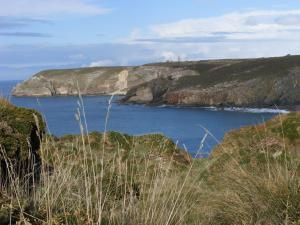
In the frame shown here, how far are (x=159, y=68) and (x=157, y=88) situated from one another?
47466mm

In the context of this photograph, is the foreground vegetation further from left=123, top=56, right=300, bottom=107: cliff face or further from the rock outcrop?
left=123, top=56, right=300, bottom=107: cliff face

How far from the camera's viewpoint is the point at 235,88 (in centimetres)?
14075

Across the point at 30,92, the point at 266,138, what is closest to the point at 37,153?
the point at 266,138

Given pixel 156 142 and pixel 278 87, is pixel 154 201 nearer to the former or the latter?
pixel 156 142

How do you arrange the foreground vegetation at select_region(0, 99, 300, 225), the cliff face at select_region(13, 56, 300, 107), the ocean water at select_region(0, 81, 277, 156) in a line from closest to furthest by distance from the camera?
the foreground vegetation at select_region(0, 99, 300, 225) → the ocean water at select_region(0, 81, 277, 156) → the cliff face at select_region(13, 56, 300, 107)

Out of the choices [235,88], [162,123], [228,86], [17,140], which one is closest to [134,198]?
[17,140]

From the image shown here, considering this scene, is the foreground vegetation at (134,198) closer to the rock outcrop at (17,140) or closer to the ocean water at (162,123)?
the rock outcrop at (17,140)

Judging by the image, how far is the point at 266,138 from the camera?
12.4 meters

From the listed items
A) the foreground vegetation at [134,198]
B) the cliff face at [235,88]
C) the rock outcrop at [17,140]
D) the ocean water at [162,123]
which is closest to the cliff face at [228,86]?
the cliff face at [235,88]

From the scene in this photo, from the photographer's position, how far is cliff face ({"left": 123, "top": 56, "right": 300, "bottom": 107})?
134m

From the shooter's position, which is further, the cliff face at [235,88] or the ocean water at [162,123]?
the cliff face at [235,88]

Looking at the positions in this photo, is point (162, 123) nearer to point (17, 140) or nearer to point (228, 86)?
point (228, 86)

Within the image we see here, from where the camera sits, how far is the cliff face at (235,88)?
133875 mm

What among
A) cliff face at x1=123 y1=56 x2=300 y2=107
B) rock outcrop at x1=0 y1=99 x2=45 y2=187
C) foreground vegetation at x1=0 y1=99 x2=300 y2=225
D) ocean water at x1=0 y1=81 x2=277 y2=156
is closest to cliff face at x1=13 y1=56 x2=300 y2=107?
cliff face at x1=123 y1=56 x2=300 y2=107
